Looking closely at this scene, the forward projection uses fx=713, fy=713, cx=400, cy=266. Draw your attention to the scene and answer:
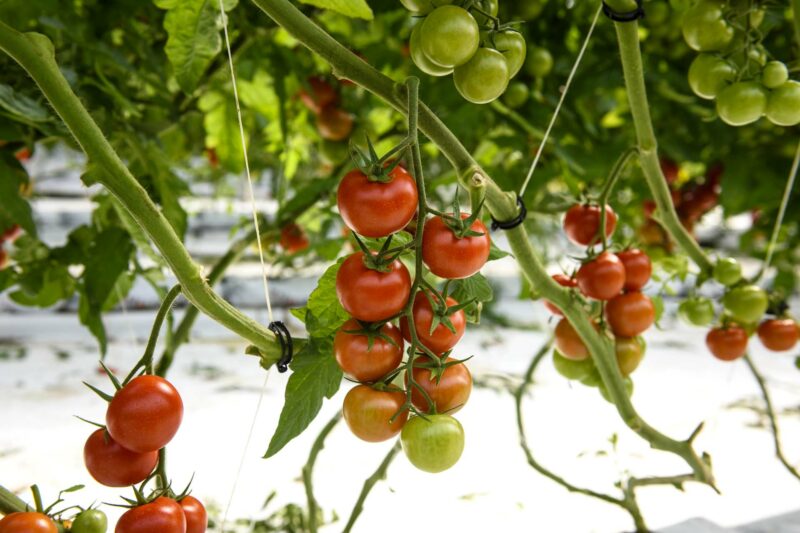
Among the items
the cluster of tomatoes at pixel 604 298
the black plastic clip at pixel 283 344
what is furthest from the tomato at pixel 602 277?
the black plastic clip at pixel 283 344

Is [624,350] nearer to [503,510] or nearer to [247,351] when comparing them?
[247,351]

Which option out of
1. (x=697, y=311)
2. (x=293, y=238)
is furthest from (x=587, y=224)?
(x=293, y=238)

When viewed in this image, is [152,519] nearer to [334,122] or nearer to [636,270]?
[636,270]

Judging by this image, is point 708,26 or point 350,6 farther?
point 708,26

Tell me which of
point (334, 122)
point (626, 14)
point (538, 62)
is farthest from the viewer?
point (334, 122)

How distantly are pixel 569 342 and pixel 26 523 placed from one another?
0.32 metres

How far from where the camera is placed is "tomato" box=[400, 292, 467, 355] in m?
0.28

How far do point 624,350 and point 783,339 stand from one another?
22 cm

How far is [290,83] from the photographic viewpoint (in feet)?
2.85

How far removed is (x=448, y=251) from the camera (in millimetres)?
256

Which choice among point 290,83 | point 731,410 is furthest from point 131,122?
point 731,410

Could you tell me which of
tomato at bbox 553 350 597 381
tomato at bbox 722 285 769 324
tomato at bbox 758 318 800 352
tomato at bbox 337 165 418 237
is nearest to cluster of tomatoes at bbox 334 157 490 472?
tomato at bbox 337 165 418 237

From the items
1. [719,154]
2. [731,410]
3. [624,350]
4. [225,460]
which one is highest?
[719,154]

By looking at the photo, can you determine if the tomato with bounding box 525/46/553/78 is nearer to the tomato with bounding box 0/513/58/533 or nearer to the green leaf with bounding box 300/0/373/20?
the green leaf with bounding box 300/0/373/20
